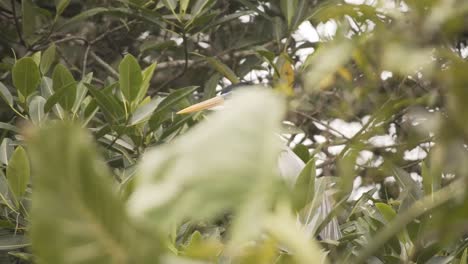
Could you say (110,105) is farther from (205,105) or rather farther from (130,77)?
(205,105)

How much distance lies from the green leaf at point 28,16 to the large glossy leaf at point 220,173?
6.88 ft

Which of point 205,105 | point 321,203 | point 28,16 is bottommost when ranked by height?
point 205,105

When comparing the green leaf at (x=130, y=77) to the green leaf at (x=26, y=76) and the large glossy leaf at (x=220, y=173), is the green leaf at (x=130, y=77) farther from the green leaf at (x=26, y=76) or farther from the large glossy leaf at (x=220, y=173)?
the large glossy leaf at (x=220, y=173)

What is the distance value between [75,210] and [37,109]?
1.50 metres

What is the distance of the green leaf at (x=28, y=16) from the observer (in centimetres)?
233

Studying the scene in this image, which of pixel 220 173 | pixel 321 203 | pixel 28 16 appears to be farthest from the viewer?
pixel 28 16

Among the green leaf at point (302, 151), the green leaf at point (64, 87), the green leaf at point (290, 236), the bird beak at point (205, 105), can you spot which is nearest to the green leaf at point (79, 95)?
the green leaf at point (64, 87)

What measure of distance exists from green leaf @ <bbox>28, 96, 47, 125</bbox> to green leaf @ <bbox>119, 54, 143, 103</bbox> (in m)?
0.22

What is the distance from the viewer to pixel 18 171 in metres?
1.40

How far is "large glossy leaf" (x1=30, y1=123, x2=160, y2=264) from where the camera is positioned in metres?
0.35

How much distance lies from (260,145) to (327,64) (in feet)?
0.48

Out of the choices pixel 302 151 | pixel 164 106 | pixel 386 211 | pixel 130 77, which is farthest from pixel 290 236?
pixel 302 151

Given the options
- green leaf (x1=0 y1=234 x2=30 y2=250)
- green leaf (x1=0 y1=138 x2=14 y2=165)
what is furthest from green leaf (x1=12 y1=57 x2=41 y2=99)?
green leaf (x1=0 y1=234 x2=30 y2=250)

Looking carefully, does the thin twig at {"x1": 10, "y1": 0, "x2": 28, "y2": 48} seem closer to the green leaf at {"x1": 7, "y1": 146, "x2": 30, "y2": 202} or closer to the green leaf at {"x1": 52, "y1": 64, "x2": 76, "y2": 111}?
the green leaf at {"x1": 52, "y1": 64, "x2": 76, "y2": 111}
